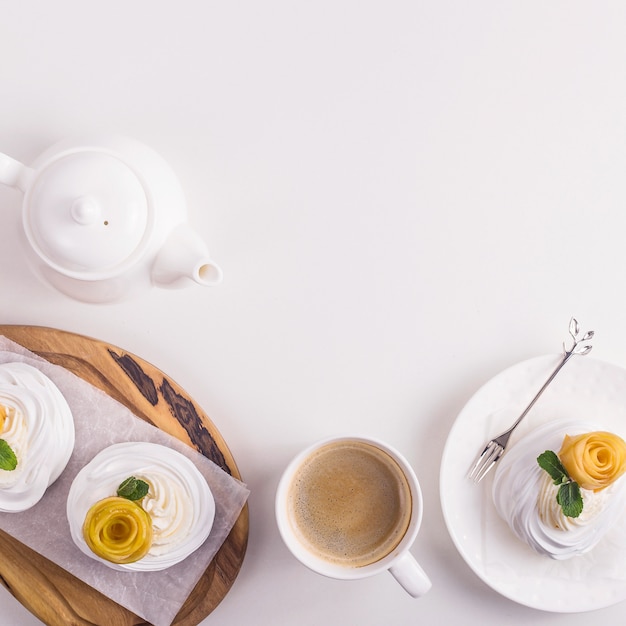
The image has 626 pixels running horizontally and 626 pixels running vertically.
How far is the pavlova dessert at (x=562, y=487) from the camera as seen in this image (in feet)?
3.01

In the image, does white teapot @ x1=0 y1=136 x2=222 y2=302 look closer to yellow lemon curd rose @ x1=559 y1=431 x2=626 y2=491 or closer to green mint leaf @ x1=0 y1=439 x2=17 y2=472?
green mint leaf @ x1=0 y1=439 x2=17 y2=472

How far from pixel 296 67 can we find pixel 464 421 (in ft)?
1.93

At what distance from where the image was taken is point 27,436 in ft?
3.00

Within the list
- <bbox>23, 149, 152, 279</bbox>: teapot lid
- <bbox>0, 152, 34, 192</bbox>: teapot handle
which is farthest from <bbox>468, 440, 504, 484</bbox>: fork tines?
<bbox>0, 152, 34, 192</bbox>: teapot handle

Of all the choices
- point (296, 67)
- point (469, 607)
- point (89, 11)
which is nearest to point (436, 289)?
point (296, 67)

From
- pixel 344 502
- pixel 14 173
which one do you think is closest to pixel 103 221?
pixel 14 173

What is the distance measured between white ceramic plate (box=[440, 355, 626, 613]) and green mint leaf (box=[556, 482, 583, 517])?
0.11 meters

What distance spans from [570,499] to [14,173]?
84cm

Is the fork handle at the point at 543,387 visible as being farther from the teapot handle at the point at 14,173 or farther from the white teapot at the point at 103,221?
the teapot handle at the point at 14,173

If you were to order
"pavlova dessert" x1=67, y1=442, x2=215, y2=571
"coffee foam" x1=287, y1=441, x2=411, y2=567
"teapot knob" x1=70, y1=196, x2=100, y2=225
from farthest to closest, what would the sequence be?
"coffee foam" x1=287, y1=441, x2=411, y2=567
"pavlova dessert" x1=67, y1=442, x2=215, y2=571
"teapot knob" x1=70, y1=196, x2=100, y2=225

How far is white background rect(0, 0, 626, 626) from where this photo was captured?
3.33ft

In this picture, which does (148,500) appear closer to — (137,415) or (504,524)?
(137,415)

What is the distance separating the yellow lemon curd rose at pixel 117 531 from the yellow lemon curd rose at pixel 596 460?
574 mm

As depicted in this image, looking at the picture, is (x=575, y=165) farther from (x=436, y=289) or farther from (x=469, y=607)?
(x=469, y=607)
